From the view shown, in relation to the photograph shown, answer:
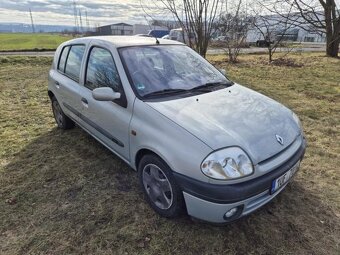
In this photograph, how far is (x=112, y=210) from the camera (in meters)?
2.74

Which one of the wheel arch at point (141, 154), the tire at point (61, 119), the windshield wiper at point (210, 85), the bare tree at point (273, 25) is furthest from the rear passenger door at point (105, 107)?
the bare tree at point (273, 25)

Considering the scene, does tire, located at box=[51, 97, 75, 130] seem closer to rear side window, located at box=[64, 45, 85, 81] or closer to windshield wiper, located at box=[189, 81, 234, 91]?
rear side window, located at box=[64, 45, 85, 81]

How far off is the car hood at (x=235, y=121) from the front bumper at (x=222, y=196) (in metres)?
0.20

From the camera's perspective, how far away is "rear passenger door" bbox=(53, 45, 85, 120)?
366cm

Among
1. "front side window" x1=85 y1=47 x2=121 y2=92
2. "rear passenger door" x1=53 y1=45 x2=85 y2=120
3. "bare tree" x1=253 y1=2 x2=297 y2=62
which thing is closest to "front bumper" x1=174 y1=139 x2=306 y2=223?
"front side window" x1=85 y1=47 x2=121 y2=92

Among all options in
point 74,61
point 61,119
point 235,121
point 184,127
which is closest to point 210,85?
point 235,121

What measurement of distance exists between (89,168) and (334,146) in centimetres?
354

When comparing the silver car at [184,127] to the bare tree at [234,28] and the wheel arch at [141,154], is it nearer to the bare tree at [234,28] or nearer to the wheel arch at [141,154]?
the wheel arch at [141,154]

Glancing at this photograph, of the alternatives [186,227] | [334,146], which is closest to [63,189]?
[186,227]

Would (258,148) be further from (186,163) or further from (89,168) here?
(89,168)

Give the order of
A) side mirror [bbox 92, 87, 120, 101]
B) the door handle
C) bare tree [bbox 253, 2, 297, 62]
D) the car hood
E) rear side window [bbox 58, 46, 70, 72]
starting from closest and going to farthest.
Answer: the car hood, side mirror [bbox 92, 87, 120, 101], the door handle, rear side window [bbox 58, 46, 70, 72], bare tree [bbox 253, 2, 297, 62]

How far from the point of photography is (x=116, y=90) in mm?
2857

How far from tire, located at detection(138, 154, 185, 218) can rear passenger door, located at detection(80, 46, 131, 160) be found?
35 cm

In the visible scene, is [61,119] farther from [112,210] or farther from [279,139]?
[279,139]
